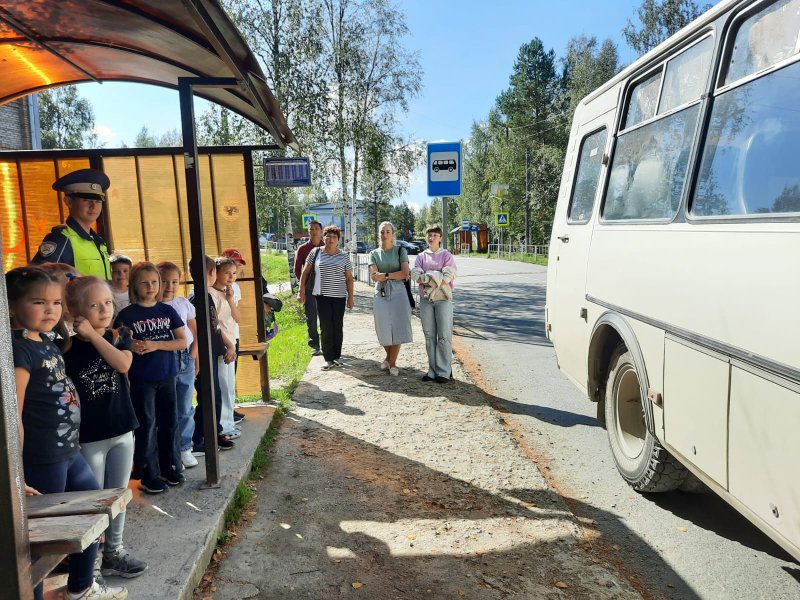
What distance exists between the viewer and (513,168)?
4300 centimetres

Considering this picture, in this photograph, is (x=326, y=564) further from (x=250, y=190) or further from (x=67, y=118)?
(x=67, y=118)

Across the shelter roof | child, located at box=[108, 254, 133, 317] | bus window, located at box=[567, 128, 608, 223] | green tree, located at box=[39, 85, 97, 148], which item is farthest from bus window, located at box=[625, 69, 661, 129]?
green tree, located at box=[39, 85, 97, 148]

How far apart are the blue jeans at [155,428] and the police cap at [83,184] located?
1262 mm

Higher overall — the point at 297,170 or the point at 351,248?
the point at 297,170

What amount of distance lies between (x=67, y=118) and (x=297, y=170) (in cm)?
4204

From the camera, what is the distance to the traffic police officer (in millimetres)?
3689

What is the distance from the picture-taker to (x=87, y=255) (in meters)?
3.82

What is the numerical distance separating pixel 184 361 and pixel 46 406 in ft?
5.19

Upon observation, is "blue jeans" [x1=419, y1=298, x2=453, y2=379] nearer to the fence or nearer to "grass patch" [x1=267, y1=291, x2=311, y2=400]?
"grass patch" [x1=267, y1=291, x2=311, y2=400]

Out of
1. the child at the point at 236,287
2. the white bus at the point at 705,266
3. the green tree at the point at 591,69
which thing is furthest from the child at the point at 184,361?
the green tree at the point at 591,69

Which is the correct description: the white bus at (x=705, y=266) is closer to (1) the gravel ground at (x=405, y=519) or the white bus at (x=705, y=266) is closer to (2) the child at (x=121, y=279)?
(1) the gravel ground at (x=405, y=519)

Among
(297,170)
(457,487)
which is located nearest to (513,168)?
(297,170)

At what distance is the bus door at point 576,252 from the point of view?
4.80 meters

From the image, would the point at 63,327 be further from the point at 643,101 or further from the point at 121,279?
the point at 643,101
